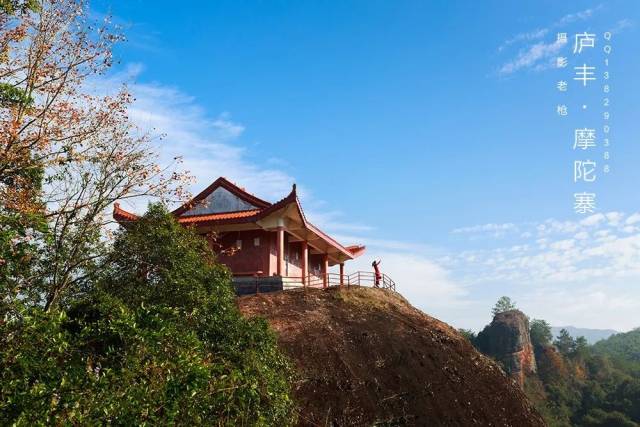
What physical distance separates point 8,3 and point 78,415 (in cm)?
960

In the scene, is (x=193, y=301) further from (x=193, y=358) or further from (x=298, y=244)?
(x=298, y=244)

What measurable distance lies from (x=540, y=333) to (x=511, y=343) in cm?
3577

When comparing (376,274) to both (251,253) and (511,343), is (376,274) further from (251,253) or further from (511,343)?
(511,343)

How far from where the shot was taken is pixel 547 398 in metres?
83.8

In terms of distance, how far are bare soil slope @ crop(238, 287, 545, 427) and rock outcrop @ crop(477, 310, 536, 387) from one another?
66.3 m

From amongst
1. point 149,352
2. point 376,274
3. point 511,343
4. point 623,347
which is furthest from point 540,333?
point 149,352

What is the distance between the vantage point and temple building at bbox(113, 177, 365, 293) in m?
25.1

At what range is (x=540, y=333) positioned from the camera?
4587 inches

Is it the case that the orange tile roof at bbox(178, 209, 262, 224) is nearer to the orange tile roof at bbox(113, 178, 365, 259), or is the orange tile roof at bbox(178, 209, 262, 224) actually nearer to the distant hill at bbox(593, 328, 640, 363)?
the orange tile roof at bbox(113, 178, 365, 259)

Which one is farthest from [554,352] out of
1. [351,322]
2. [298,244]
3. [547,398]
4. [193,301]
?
[193,301]

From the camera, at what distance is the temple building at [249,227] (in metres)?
25.1

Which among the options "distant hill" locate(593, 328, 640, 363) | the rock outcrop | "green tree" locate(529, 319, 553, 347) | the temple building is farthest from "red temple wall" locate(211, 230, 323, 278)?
"distant hill" locate(593, 328, 640, 363)

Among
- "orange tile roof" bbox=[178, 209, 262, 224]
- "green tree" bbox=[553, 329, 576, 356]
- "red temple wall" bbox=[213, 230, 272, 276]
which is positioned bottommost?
"green tree" bbox=[553, 329, 576, 356]

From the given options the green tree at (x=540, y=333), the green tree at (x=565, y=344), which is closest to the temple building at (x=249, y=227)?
the green tree at (x=540, y=333)
